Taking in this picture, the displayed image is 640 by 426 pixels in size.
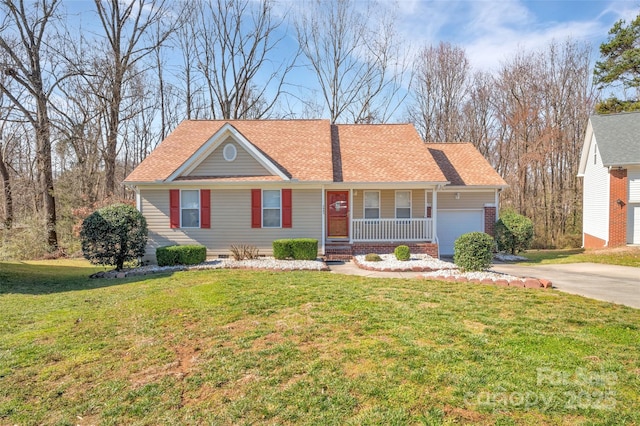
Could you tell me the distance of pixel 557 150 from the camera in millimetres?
25797

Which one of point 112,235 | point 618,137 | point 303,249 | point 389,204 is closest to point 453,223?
point 389,204

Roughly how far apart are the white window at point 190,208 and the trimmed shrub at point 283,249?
3.48m

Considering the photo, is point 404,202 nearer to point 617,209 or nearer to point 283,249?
point 283,249

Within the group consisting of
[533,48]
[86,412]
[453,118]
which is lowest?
[86,412]

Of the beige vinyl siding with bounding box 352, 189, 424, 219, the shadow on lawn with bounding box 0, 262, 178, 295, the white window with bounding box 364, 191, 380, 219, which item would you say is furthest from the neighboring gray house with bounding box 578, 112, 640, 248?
the shadow on lawn with bounding box 0, 262, 178, 295

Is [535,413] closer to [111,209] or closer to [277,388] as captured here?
[277,388]

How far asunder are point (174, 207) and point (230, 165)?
2.72 meters

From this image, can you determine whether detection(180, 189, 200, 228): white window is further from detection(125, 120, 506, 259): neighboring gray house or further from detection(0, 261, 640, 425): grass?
detection(0, 261, 640, 425): grass

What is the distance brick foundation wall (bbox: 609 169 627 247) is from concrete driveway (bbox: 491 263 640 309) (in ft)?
24.0

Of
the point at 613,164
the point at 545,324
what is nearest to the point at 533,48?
the point at 613,164

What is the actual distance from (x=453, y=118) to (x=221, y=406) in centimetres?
2969

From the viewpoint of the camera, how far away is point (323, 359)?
14.0ft

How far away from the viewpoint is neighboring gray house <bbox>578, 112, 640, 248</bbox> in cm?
1706

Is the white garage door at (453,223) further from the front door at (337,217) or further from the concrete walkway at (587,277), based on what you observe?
the front door at (337,217)
